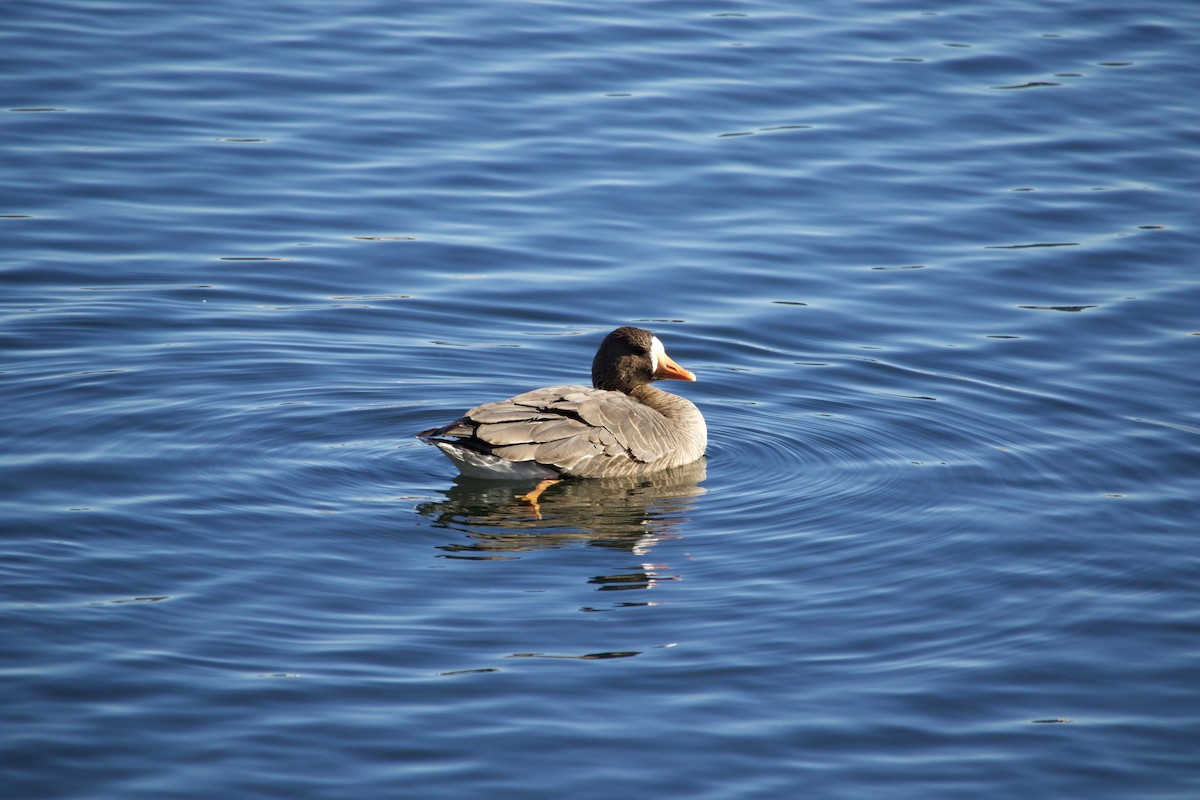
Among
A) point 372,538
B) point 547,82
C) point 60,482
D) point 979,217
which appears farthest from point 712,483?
point 547,82

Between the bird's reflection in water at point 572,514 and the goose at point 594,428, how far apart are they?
110 millimetres

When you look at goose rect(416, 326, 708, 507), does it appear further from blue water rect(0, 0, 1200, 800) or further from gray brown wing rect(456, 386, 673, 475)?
blue water rect(0, 0, 1200, 800)

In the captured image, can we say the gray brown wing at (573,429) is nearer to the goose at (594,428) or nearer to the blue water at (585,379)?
the goose at (594,428)

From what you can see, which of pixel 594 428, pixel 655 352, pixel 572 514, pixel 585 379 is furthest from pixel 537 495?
pixel 585 379

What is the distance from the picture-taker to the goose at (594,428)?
35.4ft

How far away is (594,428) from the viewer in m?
11.4

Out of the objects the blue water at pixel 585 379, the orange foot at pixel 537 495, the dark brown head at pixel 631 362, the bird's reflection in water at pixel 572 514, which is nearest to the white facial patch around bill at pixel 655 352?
the dark brown head at pixel 631 362

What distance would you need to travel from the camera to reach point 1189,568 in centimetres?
993

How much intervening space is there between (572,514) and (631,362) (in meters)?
2.03

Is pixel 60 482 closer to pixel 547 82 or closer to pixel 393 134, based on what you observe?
pixel 393 134

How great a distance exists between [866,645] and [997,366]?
565 centimetres

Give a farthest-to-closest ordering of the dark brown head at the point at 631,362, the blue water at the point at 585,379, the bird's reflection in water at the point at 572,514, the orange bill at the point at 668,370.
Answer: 1. the orange bill at the point at 668,370
2. the dark brown head at the point at 631,362
3. the bird's reflection in water at the point at 572,514
4. the blue water at the point at 585,379

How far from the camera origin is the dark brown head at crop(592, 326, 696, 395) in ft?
40.1

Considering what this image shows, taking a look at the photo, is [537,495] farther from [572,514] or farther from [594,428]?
[594,428]
